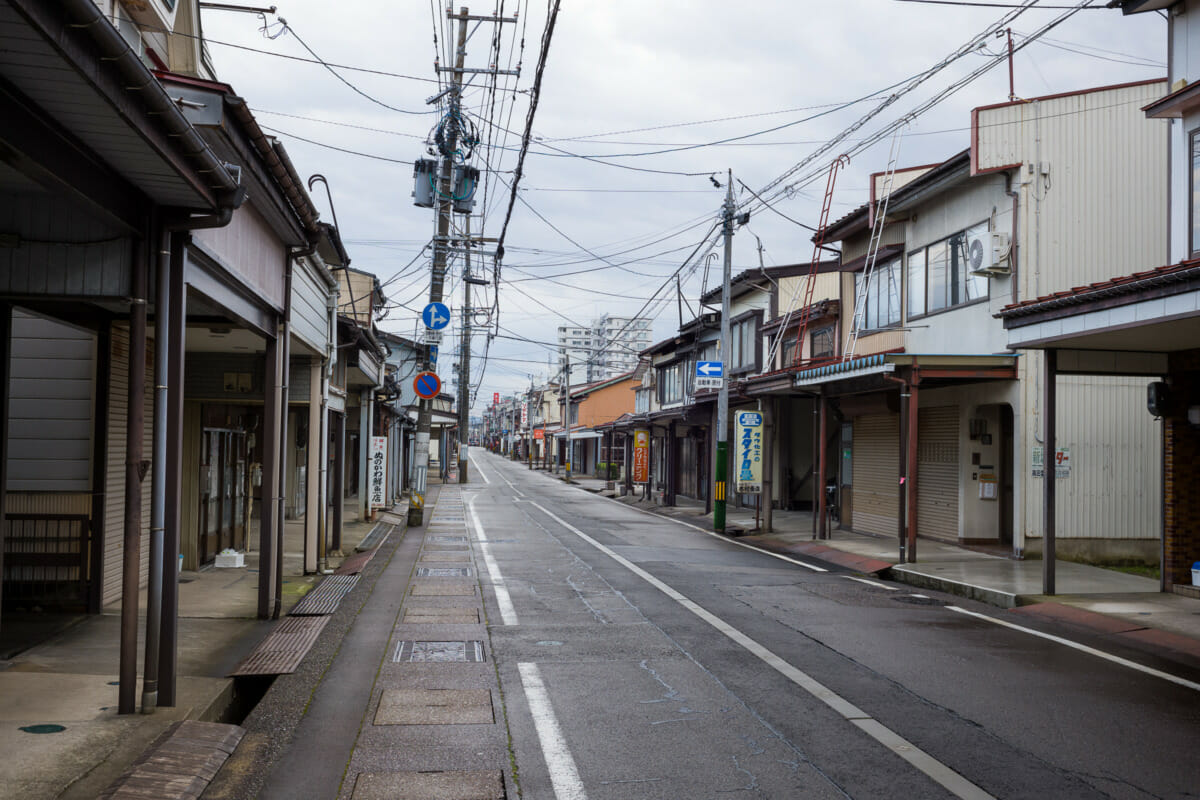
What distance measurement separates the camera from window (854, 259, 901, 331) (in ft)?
70.2

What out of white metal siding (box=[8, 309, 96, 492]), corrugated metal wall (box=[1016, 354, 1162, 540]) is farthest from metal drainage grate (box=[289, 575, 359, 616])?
corrugated metal wall (box=[1016, 354, 1162, 540])

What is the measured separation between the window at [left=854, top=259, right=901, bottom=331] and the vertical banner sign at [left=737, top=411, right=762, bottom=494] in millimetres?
3612

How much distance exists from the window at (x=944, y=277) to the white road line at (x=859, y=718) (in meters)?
9.97

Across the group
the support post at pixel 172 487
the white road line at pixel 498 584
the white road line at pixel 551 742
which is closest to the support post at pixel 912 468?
the white road line at pixel 498 584

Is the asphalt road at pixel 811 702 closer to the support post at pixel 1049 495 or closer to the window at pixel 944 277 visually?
the support post at pixel 1049 495

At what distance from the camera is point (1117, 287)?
10.4 metres

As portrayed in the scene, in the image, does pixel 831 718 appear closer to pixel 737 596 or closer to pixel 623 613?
pixel 623 613

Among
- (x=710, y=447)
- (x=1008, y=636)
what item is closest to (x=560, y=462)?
(x=710, y=447)

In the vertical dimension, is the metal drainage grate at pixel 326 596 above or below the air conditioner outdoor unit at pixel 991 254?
below

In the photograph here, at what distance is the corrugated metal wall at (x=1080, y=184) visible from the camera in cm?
1672

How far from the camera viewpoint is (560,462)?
3369 inches

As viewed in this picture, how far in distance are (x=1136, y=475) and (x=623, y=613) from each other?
10.7 m

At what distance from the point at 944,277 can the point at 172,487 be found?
16.5 meters

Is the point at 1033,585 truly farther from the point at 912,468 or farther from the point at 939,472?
the point at 939,472
